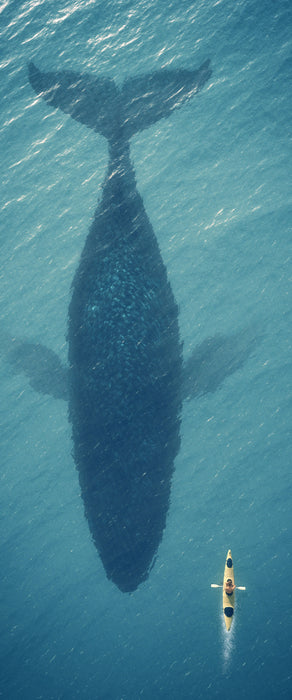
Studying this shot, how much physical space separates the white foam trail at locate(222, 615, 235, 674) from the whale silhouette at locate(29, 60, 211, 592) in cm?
273

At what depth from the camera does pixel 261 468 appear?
14.5 m

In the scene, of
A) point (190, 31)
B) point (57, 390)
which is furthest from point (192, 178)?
point (57, 390)

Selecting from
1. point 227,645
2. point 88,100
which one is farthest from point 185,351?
point 227,645

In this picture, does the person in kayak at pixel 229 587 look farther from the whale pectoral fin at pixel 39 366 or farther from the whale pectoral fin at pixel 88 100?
the whale pectoral fin at pixel 88 100

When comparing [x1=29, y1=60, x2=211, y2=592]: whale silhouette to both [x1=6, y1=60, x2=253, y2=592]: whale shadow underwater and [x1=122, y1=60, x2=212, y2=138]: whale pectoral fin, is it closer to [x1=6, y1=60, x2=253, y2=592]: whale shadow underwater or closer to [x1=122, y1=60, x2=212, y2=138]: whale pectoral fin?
[x1=6, y1=60, x2=253, y2=592]: whale shadow underwater

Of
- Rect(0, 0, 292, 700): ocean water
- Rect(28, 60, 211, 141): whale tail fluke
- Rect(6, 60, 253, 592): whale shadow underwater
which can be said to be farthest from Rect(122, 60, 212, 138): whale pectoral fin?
Rect(0, 0, 292, 700): ocean water

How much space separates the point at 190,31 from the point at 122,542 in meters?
16.5

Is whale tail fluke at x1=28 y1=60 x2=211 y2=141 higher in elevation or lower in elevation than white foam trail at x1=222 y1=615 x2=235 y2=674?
higher

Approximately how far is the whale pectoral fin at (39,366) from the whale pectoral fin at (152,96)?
283 inches

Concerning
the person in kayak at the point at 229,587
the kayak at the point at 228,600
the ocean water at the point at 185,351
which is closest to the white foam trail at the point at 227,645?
the ocean water at the point at 185,351

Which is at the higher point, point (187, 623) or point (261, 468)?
point (261, 468)

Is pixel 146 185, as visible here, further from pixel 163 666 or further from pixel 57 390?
pixel 163 666

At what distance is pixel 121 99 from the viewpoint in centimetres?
1515

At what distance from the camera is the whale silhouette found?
13.5 m
